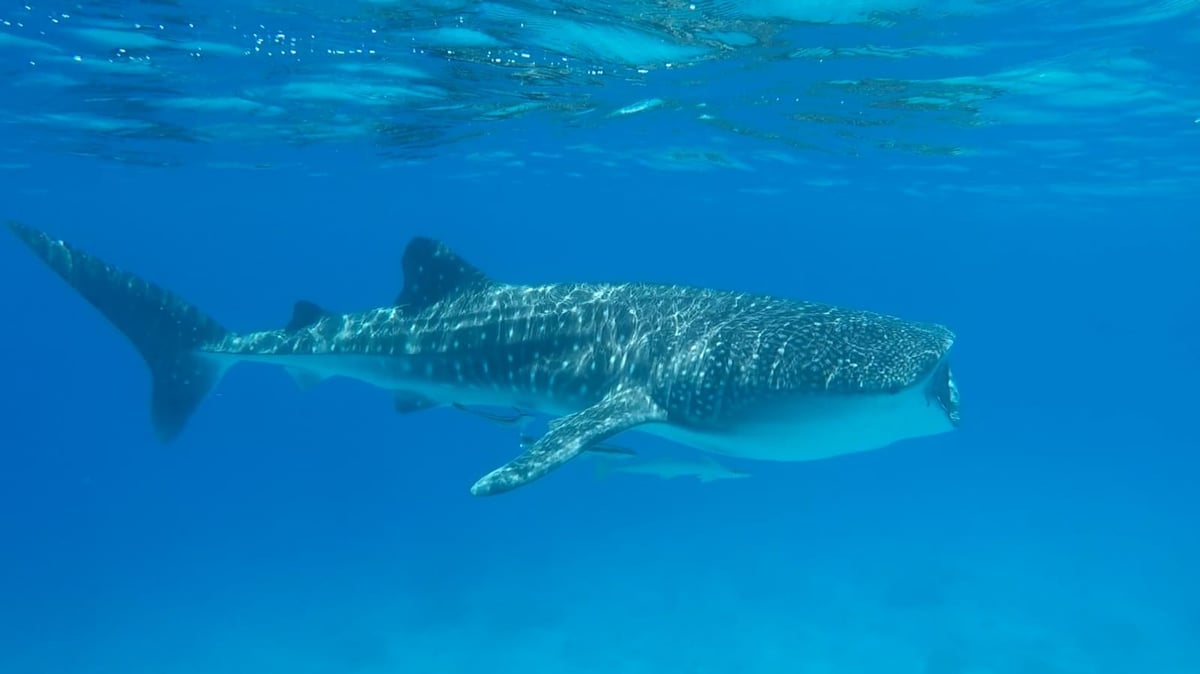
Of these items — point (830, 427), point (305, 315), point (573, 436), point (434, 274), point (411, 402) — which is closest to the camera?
point (830, 427)

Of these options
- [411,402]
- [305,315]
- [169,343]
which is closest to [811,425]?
[411,402]

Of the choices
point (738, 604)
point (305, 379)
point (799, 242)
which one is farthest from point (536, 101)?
point (799, 242)

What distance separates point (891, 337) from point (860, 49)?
10890 millimetres

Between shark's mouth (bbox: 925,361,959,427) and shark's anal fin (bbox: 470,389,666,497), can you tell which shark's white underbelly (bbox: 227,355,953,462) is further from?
shark's anal fin (bbox: 470,389,666,497)

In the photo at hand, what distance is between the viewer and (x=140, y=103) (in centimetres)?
2170

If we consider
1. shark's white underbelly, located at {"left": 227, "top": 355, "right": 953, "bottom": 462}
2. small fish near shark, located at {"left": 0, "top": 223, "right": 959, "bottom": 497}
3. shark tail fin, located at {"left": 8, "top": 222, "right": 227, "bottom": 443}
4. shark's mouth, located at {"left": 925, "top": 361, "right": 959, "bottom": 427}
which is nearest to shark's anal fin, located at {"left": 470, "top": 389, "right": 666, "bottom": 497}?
small fish near shark, located at {"left": 0, "top": 223, "right": 959, "bottom": 497}

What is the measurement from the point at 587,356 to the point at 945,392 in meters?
3.61

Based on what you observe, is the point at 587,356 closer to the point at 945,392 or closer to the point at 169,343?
the point at 945,392

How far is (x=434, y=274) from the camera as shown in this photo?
34.5 ft

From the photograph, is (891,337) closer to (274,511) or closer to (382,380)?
(382,380)

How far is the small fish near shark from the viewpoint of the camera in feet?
23.1

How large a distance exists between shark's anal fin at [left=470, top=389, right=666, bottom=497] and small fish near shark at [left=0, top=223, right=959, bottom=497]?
2 cm

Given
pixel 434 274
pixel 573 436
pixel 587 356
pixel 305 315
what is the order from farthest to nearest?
pixel 305 315 < pixel 434 274 < pixel 587 356 < pixel 573 436

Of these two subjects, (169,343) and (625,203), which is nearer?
(169,343)
